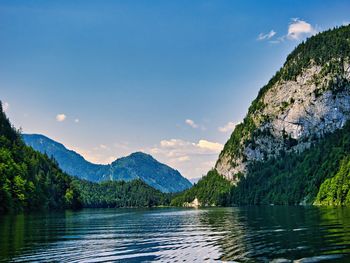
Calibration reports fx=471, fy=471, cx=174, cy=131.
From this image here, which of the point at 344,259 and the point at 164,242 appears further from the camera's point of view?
the point at 164,242

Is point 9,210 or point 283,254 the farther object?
point 9,210

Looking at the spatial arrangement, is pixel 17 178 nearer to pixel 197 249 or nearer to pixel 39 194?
pixel 39 194

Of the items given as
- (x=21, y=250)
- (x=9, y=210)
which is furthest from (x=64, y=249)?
(x=9, y=210)

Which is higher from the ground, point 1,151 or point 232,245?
point 1,151

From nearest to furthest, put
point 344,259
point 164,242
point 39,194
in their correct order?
point 344,259, point 164,242, point 39,194

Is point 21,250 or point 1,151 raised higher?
point 1,151

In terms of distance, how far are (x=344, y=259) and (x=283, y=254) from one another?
514cm

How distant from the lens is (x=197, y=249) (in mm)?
39562

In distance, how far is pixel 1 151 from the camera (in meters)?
156

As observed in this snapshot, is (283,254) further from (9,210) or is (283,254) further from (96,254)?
(9,210)

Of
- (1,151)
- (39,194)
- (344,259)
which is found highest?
(1,151)

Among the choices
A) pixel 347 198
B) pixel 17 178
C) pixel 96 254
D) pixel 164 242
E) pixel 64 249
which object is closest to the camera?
pixel 96 254

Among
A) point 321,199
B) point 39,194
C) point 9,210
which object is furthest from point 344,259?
point 321,199

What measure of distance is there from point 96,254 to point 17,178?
119737mm
